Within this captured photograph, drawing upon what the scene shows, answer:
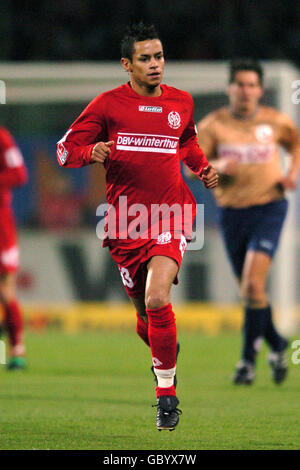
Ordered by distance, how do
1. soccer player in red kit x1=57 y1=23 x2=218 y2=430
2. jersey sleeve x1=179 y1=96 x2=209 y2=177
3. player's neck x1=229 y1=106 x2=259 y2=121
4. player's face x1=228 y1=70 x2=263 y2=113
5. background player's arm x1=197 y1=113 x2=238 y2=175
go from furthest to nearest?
player's neck x1=229 y1=106 x2=259 y2=121
background player's arm x1=197 y1=113 x2=238 y2=175
player's face x1=228 y1=70 x2=263 y2=113
jersey sleeve x1=179 y1=96 x2=209 y2=177
soccer player in red kit x1=57 y1=23 x2=218 y2=430

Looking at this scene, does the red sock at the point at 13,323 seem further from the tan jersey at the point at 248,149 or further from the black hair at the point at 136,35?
the black hair at the point at 136,35

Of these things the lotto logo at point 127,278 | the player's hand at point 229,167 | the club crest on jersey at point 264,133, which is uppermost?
the club crest on jersey at point 264,133

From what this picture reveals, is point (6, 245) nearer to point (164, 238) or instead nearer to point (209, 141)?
point (209, 141)

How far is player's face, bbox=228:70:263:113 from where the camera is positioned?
26.9 feet

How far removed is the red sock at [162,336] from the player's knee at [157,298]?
0.02m

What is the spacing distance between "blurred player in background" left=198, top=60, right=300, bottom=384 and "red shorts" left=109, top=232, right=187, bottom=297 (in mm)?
2237

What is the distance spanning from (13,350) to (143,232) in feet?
12.6

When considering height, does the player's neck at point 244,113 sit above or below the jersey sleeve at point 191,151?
below

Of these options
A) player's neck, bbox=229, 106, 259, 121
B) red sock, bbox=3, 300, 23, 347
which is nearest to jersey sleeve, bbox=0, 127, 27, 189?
red sock, bbox=3, 300, 23, 347

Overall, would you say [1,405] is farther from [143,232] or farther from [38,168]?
[38,168]

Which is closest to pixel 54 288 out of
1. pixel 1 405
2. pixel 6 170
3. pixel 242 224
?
pixel 6 170

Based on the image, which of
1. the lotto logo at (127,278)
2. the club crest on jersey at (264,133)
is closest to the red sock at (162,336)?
the lotto logo at (127,278)

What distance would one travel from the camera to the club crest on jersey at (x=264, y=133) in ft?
28.2

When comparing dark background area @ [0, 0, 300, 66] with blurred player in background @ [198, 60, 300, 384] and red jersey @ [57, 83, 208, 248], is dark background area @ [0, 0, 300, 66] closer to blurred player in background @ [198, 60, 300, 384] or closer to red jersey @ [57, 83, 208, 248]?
blurred player in background @ [198, 60, 300, 384]
